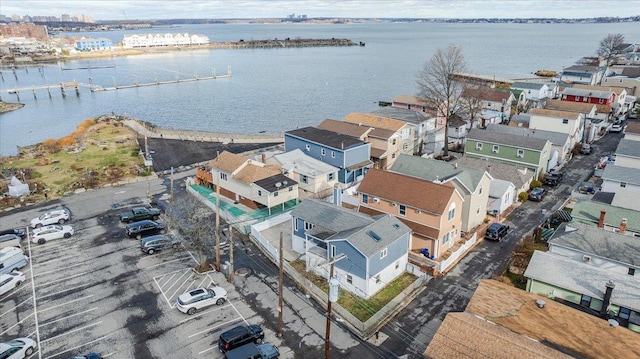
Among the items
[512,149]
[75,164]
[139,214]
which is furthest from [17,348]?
[512,149]

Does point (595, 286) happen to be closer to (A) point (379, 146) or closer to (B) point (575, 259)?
(B) point (575, 259)

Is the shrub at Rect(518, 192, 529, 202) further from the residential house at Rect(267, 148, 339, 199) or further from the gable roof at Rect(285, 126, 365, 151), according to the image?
the residential house at Rect(267, 148, 339, 199)

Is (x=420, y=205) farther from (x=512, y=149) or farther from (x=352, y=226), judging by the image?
(x=512, y=149)

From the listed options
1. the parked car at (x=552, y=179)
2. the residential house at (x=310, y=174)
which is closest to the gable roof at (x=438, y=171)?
the residential house at (x=310, y=174)

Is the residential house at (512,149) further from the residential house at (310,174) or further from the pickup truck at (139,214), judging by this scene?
the pickup truck at (139,214)

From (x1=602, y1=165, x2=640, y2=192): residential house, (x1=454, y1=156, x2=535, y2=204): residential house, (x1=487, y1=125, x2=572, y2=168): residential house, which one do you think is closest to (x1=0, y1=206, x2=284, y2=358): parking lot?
(x1=454, y1=156, x2=535, y2=204): residential house

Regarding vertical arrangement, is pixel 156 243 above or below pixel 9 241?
below
